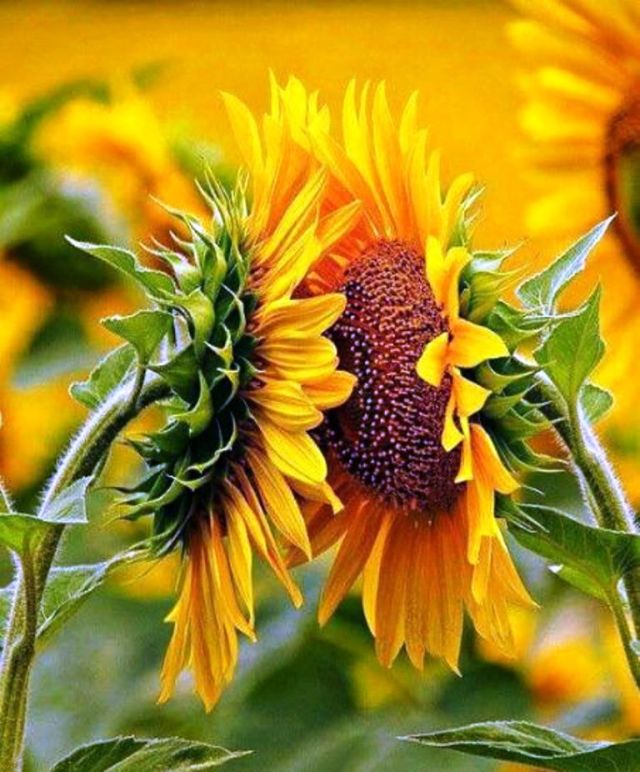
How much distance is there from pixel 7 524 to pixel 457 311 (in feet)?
0.42

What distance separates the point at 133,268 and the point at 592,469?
0.44 feet

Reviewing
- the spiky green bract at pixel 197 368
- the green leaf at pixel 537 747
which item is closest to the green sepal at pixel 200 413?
the spiky green bract at pixel 197 368

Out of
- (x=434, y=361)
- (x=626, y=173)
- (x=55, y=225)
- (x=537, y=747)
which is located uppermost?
(x=55, y=225)

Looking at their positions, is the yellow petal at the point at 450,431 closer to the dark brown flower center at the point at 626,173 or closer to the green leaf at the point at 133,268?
the green leaf at the point at 133,268

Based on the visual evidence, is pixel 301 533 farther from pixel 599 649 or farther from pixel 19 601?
pixel 599 649

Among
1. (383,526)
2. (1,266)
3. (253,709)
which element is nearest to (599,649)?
(253,709)

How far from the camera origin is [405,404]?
497mm

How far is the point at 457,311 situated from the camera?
0.47 metres

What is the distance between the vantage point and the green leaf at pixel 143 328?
18.5 inches

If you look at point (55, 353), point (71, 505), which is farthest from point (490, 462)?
point (55, 353)

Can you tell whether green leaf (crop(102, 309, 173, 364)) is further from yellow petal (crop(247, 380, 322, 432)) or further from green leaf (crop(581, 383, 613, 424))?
green leaf (crop(581, 383, 613, 424))

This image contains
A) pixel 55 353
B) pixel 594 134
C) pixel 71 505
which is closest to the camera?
pixel 71 505

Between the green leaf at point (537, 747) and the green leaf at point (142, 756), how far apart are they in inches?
2.2

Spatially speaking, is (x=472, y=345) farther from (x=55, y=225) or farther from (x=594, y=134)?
(x=55, y=225)
